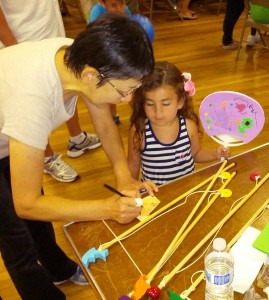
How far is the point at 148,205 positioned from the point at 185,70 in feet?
9.08

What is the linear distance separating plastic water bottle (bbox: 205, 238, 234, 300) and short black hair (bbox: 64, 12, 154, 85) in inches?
16.7

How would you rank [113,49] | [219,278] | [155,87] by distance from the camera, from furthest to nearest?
1. [155,87]
2. [113,49]
3. [219,278]

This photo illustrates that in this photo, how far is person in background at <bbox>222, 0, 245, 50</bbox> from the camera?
12.7 feet

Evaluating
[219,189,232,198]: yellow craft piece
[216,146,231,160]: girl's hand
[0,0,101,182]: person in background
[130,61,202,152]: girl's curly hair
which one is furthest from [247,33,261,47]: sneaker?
[219,189,232,198]: yellow craft piece

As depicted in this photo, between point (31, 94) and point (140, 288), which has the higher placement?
point (31, 94)

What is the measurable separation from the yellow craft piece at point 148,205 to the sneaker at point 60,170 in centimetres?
126

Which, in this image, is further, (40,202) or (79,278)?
(79,278)

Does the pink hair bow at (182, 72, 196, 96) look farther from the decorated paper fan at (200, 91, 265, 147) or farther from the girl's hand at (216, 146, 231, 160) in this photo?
the girl's hand at (216, 146, 231, 160)

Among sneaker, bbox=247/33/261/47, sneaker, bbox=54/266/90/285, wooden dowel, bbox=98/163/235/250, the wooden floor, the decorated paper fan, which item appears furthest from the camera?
sneaker, bbox=247/33/261/47

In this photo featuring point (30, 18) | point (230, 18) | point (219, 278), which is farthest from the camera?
point (230, 18)

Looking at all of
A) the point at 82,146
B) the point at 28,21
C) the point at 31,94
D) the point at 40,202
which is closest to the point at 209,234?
the point at 40,202

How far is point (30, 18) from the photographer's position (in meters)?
1.79

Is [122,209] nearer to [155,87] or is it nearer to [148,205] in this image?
[148,205]

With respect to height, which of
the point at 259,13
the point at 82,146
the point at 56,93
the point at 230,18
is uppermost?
the point at 56,93
